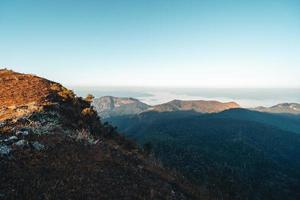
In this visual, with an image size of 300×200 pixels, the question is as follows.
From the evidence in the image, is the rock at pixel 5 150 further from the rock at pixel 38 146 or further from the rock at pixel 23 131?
the rock at pixel 23 131

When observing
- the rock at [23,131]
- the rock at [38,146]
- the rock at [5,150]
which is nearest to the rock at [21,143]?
the rock at [38,146]

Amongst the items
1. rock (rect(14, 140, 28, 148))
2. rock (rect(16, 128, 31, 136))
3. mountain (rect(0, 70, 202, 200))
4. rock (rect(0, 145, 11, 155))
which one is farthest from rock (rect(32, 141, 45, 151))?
rock (rect(16, 128, 31, 136))

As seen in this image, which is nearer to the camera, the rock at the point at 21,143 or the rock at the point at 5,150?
the rock at the point at 5,150

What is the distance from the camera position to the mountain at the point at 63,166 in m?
20.5

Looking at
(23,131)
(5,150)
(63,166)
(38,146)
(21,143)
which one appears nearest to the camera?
(5,150)

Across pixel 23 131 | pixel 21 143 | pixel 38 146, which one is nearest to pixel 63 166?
pixel 38 146

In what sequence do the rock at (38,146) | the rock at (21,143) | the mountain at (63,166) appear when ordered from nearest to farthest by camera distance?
the mountain at (63,166) < the rock at (21,143) < the rock at (38,146)

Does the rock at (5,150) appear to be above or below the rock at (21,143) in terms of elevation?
below

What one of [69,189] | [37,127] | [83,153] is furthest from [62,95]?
[69,189]

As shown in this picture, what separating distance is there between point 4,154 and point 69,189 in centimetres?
589

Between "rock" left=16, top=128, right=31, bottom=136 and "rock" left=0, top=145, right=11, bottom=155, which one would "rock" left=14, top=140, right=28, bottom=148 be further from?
"rock" left=16, top=128, right=31, bottom=136

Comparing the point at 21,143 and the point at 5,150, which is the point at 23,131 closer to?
the point at 21,143

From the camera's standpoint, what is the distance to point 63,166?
24.0 metres

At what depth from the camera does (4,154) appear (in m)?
23.0
